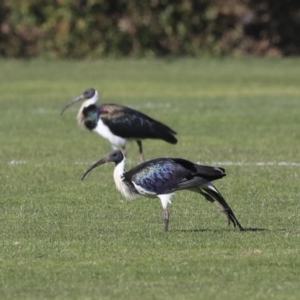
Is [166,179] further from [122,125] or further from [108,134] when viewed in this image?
[108,134]

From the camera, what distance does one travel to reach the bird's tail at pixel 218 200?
34.7 feet

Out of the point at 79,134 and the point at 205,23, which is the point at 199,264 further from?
the point at 205,23

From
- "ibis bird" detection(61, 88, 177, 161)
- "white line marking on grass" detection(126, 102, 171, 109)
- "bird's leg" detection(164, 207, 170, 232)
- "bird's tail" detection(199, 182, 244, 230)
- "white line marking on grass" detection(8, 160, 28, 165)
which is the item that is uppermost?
"bird's tail" detection(199, 182, 244, 230)

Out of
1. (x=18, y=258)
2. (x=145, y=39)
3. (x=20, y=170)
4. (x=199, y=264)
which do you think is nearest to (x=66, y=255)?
(x=18, y=258)

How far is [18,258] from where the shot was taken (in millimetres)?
9516

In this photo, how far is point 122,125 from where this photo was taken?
16609 millimetres

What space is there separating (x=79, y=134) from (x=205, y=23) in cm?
2081

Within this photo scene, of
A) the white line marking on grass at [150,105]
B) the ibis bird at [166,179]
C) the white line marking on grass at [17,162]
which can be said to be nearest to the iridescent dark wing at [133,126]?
the white line marking on grass at [17,162]

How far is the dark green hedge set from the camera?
1592 inches

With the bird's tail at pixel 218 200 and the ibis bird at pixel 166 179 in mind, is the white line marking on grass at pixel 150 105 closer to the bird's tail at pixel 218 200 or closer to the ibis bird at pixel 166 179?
the bird's tail at pixel 218 200

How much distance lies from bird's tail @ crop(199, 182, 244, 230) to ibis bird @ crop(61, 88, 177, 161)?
577cm

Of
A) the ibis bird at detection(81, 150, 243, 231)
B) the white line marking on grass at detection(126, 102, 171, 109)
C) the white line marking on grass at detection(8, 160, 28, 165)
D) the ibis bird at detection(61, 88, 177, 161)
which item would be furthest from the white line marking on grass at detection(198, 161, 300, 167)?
the white line marking on grass at detection(126, 102, 171, 109)

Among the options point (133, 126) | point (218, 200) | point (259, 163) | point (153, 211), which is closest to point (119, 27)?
point (133, 126)

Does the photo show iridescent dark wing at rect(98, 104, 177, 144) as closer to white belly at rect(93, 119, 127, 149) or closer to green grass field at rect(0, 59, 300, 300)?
white belly at rect(93, 119, 127, 149)
